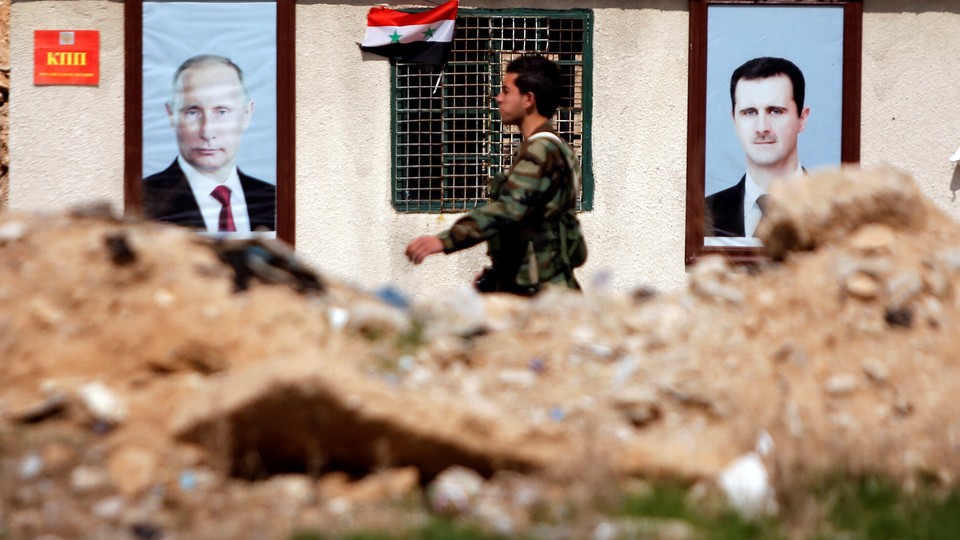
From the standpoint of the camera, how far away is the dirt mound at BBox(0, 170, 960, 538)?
3980 mm

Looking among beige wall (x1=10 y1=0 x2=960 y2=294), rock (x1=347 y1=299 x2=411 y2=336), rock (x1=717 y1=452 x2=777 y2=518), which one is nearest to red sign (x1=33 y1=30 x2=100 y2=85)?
beige wall (x1=10 y1=0 x2=960 y2=294)

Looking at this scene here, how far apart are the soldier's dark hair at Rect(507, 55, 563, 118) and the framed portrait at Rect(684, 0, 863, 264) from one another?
4.05 metres

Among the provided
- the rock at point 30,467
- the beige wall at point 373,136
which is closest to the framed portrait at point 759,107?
the beige wall at point 373,136

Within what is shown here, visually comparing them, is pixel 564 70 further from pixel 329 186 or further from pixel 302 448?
pixel 302 448

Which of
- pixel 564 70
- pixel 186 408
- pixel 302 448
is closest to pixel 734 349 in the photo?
pixel 302 448

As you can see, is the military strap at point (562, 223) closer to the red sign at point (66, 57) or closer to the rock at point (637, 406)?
the rock at point (637, 406)

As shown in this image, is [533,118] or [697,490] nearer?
[697,490]

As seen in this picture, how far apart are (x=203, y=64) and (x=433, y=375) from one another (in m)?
6.20

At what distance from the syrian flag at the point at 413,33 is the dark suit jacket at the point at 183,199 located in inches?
51.0

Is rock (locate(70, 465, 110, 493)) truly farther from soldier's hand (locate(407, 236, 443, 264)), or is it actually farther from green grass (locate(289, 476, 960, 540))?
soldier's hand (locate(407, 236, 443, 264))

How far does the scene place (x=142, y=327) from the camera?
4523mm

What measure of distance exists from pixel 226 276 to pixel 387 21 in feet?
18.1

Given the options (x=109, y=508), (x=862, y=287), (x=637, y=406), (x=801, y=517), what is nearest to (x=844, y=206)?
(x=862, y=287)

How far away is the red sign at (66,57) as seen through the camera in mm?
9914
